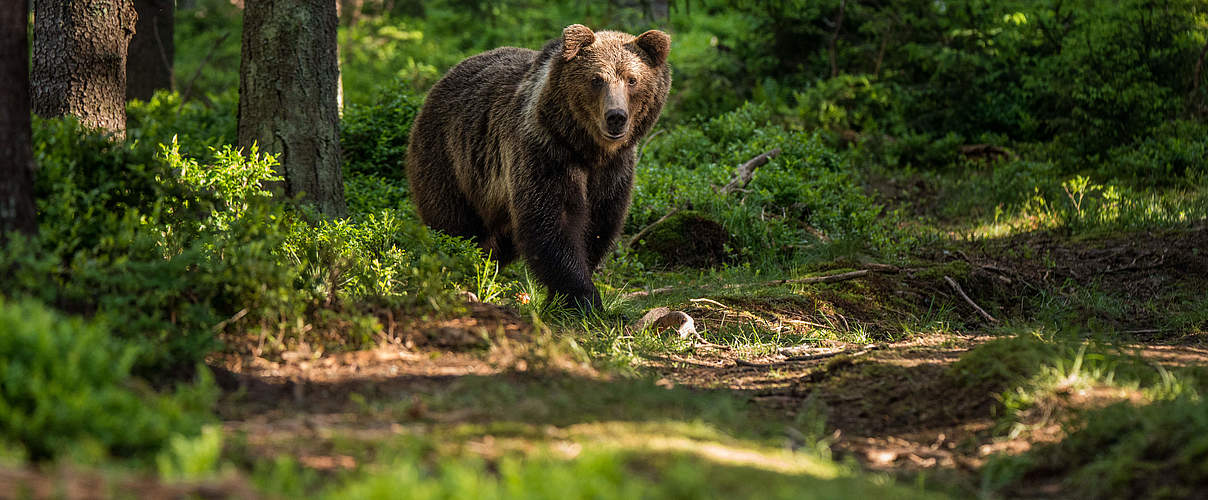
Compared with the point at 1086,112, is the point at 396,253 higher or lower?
lower

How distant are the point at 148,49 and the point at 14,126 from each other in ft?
29.3

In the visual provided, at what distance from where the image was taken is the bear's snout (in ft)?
20.4

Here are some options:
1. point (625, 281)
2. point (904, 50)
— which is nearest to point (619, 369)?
point (625, 281)

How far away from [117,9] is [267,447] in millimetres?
4085

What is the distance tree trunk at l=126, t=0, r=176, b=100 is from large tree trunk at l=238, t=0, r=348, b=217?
505 centimetres

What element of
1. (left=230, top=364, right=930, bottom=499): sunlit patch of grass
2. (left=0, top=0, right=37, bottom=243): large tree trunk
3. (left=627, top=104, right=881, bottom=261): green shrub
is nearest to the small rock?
(left=230, top=364, right=930, bottom=499): sunlit patch of grass

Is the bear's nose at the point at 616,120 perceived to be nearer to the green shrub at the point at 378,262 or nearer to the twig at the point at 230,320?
the green shrub at the point at 378,262

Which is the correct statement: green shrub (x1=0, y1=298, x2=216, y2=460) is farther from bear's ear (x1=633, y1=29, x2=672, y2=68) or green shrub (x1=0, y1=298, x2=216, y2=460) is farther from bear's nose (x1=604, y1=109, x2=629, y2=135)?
bear's ear (x1=633, y1=29, x2=672, y2=68)

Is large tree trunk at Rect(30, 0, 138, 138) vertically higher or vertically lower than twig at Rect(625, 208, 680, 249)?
higher

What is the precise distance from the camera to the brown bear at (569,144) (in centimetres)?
649

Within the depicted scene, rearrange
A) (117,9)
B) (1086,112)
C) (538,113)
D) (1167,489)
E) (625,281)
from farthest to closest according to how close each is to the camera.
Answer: (1086,112) → (625,281) → (538,113) → (117,9) → (1167,489)

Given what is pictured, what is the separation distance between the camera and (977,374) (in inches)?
168

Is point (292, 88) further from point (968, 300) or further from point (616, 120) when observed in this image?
point (968, 300)

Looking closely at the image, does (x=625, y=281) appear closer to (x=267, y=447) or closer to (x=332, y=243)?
(x=332, y=243)
